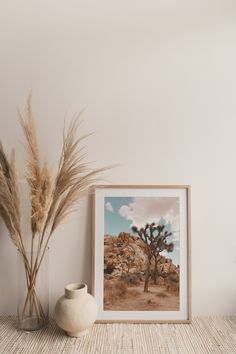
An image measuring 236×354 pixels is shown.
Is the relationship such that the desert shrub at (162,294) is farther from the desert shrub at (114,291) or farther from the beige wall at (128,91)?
the beige wall at (128,91)

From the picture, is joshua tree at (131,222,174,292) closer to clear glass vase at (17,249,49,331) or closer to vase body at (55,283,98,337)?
Answer: vase body at (55,283,98,337)

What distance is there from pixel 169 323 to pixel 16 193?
92cm

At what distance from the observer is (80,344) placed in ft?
5.10

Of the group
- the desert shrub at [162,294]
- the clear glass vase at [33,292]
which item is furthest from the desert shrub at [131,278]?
the clear glass vase at [33,292]

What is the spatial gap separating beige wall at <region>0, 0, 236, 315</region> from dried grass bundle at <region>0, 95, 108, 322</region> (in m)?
0.10

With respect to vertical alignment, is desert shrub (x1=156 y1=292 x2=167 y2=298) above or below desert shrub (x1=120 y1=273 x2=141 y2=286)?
below

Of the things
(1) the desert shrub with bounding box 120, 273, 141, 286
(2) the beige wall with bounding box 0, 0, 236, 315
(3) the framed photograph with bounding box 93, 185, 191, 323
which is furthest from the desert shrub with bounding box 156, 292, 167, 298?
(2) the beige wall with bounding box 0, 0, 236, 315

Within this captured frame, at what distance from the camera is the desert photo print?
178 centimetres

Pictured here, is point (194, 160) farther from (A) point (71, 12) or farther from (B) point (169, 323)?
(A) point (71, 12)

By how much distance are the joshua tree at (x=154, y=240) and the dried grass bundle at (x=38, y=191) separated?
1.12 feet

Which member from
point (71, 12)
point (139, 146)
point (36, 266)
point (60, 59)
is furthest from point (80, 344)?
point (71, 12)

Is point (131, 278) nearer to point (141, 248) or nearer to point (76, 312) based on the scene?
point (141, 248)

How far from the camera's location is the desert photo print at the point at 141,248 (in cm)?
178

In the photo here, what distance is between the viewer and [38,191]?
5.17 ft
